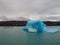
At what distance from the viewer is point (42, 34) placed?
1.39 m

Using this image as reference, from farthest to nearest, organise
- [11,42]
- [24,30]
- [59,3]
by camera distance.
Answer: [59,3], [24,30], [11,42]

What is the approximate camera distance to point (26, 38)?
51.5 inches

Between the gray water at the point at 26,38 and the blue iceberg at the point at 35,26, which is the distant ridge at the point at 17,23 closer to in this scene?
the gray water at the point at 26,38

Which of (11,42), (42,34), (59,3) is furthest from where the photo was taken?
(59,3)

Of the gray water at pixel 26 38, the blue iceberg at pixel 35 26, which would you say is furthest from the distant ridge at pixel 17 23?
the blue iceberg at pixel 35 26

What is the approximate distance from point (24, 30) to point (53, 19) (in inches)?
15.9

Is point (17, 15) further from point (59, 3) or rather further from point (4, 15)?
point (59, 3)

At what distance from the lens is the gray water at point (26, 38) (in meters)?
1.18

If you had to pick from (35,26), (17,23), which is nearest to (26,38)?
(35,26)

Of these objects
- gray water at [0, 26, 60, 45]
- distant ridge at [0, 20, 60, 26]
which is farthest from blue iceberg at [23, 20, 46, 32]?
distant ridge at [0, 20, 60, 26]

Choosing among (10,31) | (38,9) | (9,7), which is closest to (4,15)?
(9,7)

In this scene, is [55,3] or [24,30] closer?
[24,30]

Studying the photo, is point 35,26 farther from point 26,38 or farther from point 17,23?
point 17,23

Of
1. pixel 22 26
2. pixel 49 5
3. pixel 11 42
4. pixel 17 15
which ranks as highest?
pixel 49 5
